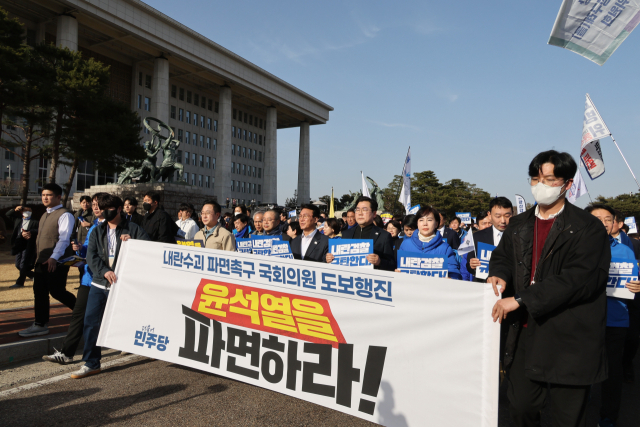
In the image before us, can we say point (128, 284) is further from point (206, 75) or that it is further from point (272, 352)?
point (206, 75)

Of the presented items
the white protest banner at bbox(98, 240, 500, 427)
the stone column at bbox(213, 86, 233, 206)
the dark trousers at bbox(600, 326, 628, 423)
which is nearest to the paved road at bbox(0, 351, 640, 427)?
the white protest banner at bbox(98, 240, 500, 427)

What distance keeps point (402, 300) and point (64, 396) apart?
3.05m

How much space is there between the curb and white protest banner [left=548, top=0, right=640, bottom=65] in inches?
271

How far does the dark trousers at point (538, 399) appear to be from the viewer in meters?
2.28

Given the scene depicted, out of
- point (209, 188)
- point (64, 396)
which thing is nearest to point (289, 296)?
point (64, 396)

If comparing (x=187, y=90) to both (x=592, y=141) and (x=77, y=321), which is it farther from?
(x=77, y=321)

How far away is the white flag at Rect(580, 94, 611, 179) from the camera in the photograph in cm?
805

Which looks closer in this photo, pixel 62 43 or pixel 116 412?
pixel 116 412

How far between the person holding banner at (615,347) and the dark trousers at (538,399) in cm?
111

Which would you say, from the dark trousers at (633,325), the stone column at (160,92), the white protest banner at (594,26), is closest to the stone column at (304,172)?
the stone column at (160,92)

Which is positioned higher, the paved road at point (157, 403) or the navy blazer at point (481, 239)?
the navy blazer at point (481, 239)

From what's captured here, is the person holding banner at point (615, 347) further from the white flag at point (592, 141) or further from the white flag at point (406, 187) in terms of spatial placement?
the white flag at point (406, 187)

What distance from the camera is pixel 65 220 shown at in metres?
5.30

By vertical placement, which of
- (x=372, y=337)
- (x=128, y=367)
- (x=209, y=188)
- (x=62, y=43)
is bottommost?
(x=128, y=367)
